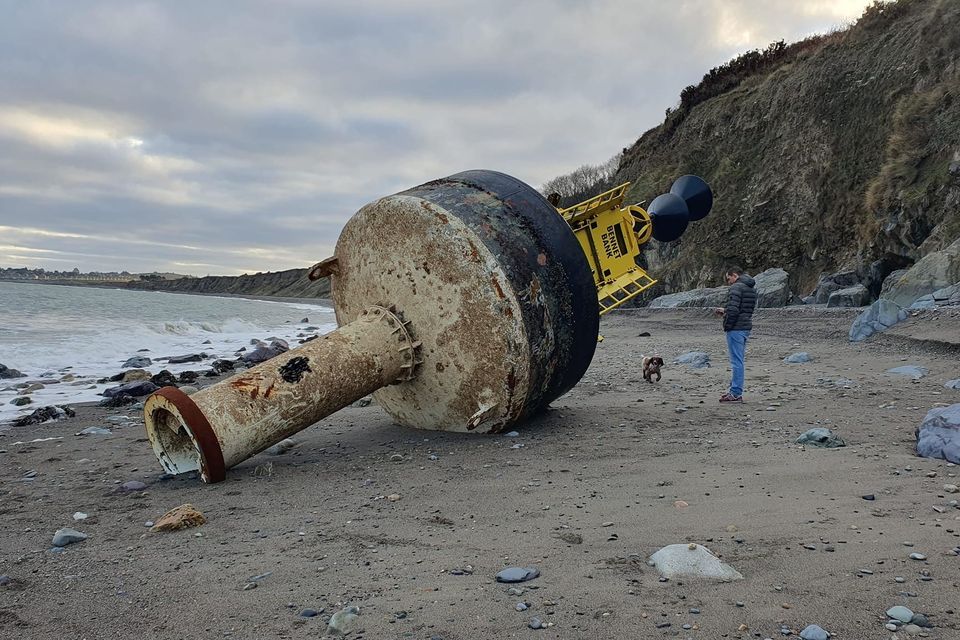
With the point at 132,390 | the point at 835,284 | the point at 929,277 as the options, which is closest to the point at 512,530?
the point at 132,390

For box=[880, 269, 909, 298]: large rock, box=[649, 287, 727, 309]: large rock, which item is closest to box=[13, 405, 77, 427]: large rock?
box=[880, 269, 909, 298]: large rock

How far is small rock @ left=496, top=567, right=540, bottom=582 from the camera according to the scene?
2312 mm

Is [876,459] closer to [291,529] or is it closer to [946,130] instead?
[291,529]

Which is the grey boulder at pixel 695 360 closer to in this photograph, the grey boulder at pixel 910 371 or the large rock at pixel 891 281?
the grey boulder at pixel 910 371

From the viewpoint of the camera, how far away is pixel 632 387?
6.97 meters

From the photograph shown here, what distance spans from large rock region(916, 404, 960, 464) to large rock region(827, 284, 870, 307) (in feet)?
39.2

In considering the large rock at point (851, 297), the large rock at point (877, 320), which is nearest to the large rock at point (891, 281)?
the large rock at point (851, 297)

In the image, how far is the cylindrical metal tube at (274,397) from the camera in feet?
12.8

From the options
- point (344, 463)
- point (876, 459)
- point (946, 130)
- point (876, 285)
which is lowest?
point (344, 463)

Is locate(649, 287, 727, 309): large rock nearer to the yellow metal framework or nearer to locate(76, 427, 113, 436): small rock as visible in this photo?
the yellow metal framework

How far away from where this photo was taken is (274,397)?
412cm

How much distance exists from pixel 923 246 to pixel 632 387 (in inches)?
429

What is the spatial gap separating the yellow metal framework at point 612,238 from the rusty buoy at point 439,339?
193cm

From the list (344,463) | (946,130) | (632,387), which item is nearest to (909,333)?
(632,387)
